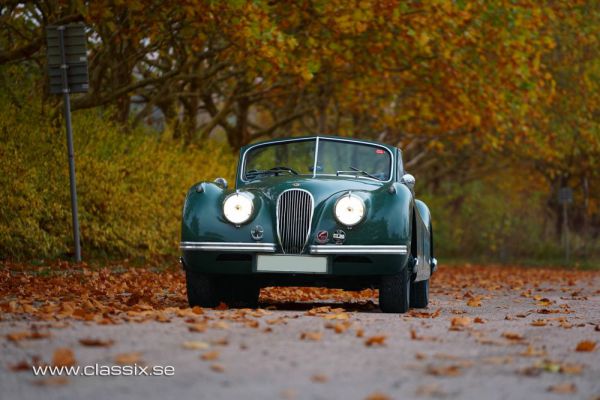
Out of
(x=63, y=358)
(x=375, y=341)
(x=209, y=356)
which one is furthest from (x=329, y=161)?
(x=63, y=358)

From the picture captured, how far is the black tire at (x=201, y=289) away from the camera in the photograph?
33.1 feet

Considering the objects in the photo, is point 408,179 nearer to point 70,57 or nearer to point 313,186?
point 313,186

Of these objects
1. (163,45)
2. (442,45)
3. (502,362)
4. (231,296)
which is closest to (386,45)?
(442,45)

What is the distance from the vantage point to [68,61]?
603 inches

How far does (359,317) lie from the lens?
9.14 metres

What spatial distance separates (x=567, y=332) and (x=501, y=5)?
52.9 feet

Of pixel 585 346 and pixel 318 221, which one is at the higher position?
pixel 318 221

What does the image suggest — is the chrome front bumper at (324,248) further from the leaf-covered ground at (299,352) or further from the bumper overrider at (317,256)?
the leaf-covered ground at (299,352)

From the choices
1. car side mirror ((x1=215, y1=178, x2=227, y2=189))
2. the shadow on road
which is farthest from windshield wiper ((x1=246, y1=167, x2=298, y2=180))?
the shadow on road

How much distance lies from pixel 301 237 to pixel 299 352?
125 inches

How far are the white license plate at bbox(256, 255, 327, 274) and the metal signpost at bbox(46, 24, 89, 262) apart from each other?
20.9 feet

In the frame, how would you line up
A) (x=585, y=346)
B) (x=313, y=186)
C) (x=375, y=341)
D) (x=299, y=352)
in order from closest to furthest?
(x=299, y=352)
(x=375, y=341)
(x=585, y=346)
(x=313, y=186)

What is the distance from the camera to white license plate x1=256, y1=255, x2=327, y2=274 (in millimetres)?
9648

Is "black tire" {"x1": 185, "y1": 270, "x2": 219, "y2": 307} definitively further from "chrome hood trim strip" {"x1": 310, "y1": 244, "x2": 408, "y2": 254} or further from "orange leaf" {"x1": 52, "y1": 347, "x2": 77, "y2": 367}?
"orange leaf" {"x1": 52, "y1": 347, "x2": 77, "y2": 367}
